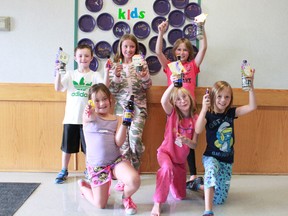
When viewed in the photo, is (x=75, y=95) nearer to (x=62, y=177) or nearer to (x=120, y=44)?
(x=120, y=44)

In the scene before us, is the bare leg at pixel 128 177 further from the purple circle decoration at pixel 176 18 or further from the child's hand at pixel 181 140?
the purple circle decoration at pixel 176 18

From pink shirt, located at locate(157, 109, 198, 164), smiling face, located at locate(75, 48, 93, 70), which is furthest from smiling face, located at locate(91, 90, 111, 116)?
smiling face, located at locate(75, 48, 93, 70)

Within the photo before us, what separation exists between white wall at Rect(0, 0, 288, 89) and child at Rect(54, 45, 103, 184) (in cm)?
30

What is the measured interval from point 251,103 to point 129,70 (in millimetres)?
1069

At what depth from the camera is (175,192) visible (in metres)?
2.38

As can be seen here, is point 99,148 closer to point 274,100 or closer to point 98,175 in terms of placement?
point 98,175

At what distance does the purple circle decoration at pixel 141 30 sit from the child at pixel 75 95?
51 centimetres

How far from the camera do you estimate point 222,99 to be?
2.26 m

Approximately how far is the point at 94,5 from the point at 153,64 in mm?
793

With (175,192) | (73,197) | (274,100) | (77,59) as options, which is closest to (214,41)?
(274,100)

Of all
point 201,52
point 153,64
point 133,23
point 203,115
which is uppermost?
point 133,23

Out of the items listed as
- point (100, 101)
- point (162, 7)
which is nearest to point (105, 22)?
point (162, 7)

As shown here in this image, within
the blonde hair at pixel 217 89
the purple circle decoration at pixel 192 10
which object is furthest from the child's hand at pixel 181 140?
the purple circle decoration at pixel 192 10

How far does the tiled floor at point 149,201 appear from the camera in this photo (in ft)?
7.01
